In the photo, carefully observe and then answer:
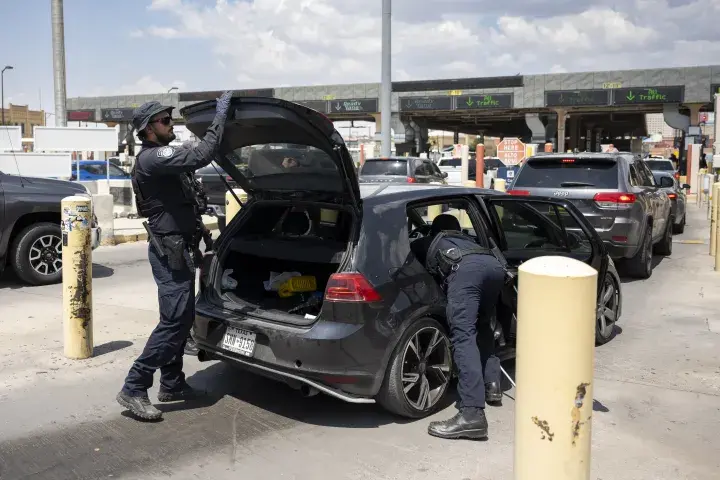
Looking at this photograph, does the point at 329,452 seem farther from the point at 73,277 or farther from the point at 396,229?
the point at 73,277

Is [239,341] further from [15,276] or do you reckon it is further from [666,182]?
[666,182]

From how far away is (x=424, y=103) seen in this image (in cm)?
4119

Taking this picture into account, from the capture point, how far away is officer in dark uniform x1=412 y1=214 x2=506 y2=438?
4.29 m

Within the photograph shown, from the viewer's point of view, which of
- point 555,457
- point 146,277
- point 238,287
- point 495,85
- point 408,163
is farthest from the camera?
point 495,85

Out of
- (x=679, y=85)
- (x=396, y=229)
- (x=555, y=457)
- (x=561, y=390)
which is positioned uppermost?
(x=679, y=85)

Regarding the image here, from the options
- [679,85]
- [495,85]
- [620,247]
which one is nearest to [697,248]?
[620,247]

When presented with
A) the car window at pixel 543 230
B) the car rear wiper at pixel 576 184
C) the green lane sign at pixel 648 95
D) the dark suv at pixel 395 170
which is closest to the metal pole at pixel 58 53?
the dark suv at pixel 395 170

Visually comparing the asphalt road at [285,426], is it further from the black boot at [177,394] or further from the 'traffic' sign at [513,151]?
the 'traffic' sign at [513,151]

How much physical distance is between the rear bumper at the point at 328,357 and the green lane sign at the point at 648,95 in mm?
35137

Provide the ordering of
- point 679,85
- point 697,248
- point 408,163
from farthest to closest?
point 679,85 → point 408,163 → point 697,248

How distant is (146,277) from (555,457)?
313 inches

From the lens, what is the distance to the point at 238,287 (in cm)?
515

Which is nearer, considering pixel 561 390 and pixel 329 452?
pixel 561 390

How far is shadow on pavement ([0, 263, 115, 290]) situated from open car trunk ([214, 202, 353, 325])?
16.1 ft
